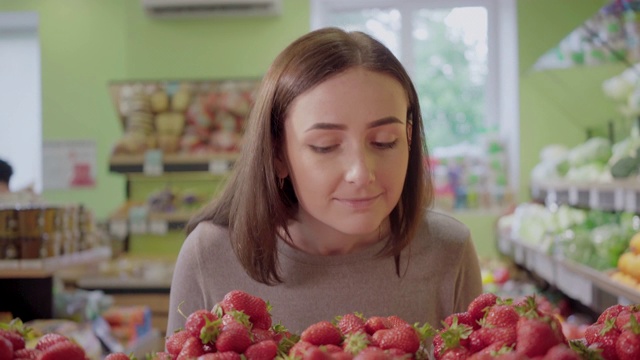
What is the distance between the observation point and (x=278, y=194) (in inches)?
66.5

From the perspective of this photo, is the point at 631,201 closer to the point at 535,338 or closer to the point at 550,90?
the point at 535,338

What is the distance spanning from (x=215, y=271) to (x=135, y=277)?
3654 mm

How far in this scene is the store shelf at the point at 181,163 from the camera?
18.0ft

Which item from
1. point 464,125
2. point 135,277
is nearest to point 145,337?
point 135,277

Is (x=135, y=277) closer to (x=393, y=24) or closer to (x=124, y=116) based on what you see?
(x=124, y=116)

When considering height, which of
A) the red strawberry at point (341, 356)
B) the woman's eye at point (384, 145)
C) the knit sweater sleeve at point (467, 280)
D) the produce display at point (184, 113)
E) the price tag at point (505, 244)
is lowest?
the price tag at point (505, 244)

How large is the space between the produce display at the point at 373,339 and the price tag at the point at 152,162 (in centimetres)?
435

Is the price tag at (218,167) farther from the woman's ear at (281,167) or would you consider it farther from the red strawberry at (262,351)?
the red strawberry at (262,351)

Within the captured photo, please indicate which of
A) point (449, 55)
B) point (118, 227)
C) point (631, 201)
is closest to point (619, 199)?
point (631, 201)

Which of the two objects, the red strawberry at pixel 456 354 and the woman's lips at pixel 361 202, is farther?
the woman's lips at pixel 361 202

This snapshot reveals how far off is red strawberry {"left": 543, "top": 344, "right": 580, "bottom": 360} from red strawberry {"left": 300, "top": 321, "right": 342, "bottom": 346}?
0.33 metres

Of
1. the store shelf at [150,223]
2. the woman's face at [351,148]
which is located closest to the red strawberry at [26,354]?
the woman's face at [351,148]

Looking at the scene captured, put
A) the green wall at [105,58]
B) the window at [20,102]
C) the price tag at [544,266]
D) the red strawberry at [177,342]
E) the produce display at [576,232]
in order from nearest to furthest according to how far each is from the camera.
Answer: the red strawberry at [177,342]
the produce display at [576,232]
the price tag at [544,266]
the green wall at [105,58]
the window at [20,102]

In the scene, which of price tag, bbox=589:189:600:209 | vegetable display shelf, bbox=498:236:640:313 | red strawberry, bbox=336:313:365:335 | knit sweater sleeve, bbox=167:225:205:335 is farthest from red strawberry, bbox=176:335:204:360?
price tag, bbox=589:189:600:209
